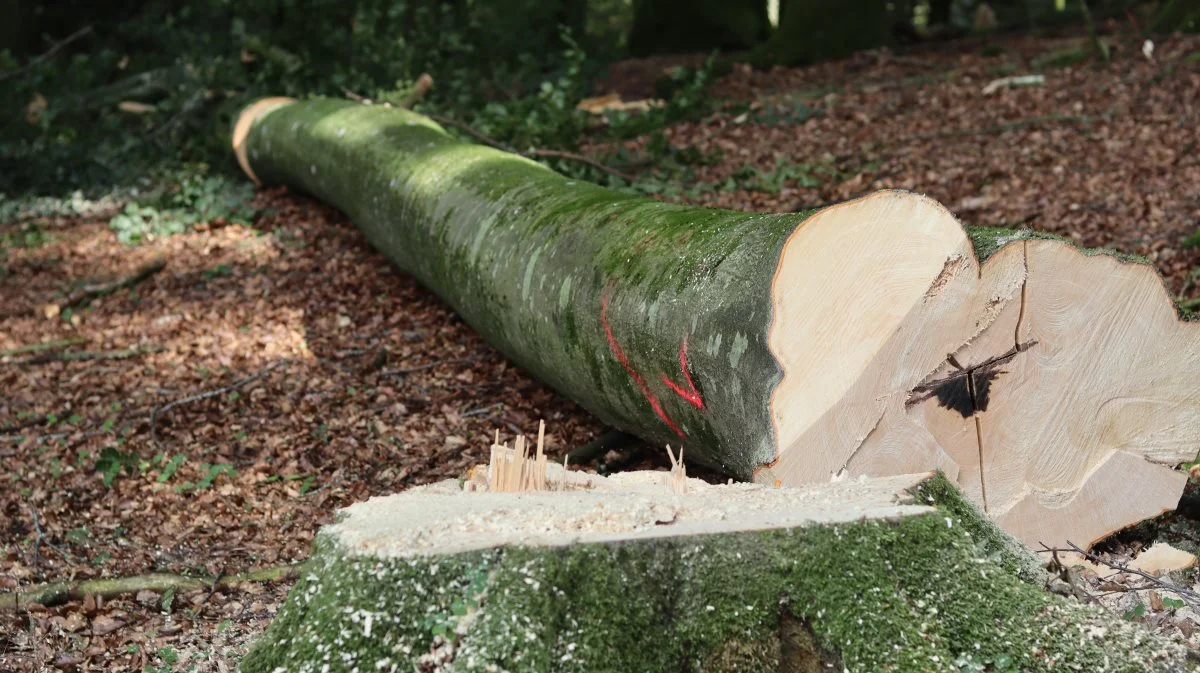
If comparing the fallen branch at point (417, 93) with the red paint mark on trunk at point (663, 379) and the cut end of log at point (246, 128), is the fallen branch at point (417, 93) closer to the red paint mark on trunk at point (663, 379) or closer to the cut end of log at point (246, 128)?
the cut end of log at point (246, 128)

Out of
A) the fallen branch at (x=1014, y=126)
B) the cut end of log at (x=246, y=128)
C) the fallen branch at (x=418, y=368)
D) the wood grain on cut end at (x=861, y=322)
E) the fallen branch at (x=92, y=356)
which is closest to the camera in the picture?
the wood grain on cut end at (x=861, y=322)

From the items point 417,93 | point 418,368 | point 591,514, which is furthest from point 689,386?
point 417,93

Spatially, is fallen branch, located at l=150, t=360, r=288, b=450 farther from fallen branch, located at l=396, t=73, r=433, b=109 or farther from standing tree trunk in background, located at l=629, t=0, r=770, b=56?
standing tree trunk in background, located at l=629, t=0, r=770, b=56

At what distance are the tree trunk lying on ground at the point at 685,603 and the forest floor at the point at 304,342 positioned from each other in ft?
2.05

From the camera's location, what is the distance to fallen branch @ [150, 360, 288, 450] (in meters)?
5.22

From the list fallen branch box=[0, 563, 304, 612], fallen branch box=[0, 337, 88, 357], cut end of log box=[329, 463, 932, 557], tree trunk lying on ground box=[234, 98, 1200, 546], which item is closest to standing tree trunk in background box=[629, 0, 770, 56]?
fallen branch box=[0, 337, 88, 357]

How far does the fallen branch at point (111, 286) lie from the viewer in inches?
285

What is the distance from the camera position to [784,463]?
3.12 meters

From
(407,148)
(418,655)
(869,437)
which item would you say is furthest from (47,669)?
(407,148)

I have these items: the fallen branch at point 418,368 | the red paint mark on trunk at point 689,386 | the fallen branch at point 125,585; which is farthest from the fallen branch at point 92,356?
the red paint mark on trunk at point 689,386

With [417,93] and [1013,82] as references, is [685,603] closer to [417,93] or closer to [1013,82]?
[417,93]

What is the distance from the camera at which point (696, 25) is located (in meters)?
14.4

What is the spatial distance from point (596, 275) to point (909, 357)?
4.61ft

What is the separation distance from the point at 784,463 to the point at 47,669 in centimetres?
233
